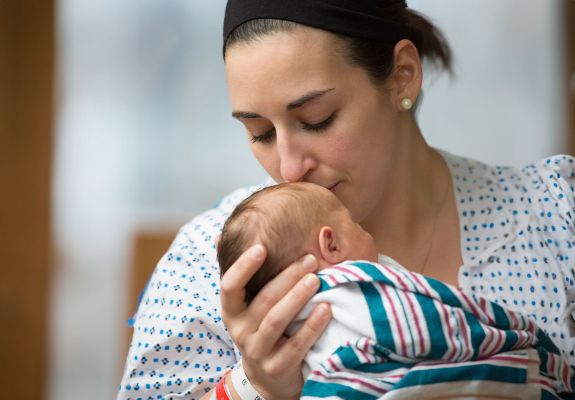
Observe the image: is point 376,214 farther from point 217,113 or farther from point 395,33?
point 217,113

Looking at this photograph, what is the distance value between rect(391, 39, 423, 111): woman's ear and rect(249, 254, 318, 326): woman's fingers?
1.58ft

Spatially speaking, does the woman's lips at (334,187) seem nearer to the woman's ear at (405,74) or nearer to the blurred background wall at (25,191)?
the woman's ear at (405,74)

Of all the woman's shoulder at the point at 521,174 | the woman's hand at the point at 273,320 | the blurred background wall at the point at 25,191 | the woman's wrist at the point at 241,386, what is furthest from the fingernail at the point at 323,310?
the blurred background wall at the point at 25,191

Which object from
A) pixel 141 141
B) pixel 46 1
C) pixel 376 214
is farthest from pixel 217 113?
pixel 376 214

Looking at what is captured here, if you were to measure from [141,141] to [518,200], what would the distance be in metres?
2.41

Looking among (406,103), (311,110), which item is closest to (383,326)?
(311,110)

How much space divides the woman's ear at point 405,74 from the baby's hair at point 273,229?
1.26ft

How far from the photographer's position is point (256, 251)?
1277 mm

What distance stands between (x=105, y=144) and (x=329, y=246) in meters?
2.63

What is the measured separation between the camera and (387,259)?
4.96 feet

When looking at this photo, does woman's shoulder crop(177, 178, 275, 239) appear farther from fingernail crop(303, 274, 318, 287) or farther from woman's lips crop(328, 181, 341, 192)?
fingernail crop(303, 274, 318, 287)

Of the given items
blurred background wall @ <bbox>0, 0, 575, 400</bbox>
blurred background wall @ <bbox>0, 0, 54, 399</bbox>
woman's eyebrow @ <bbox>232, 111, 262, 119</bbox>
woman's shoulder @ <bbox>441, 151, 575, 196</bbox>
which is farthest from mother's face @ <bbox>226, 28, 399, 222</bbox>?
blurred background wall @ <bbox>0, 0, 54, 399</bbox>

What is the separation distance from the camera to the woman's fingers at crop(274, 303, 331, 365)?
129 centimetres

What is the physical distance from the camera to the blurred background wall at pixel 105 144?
12.3ft
